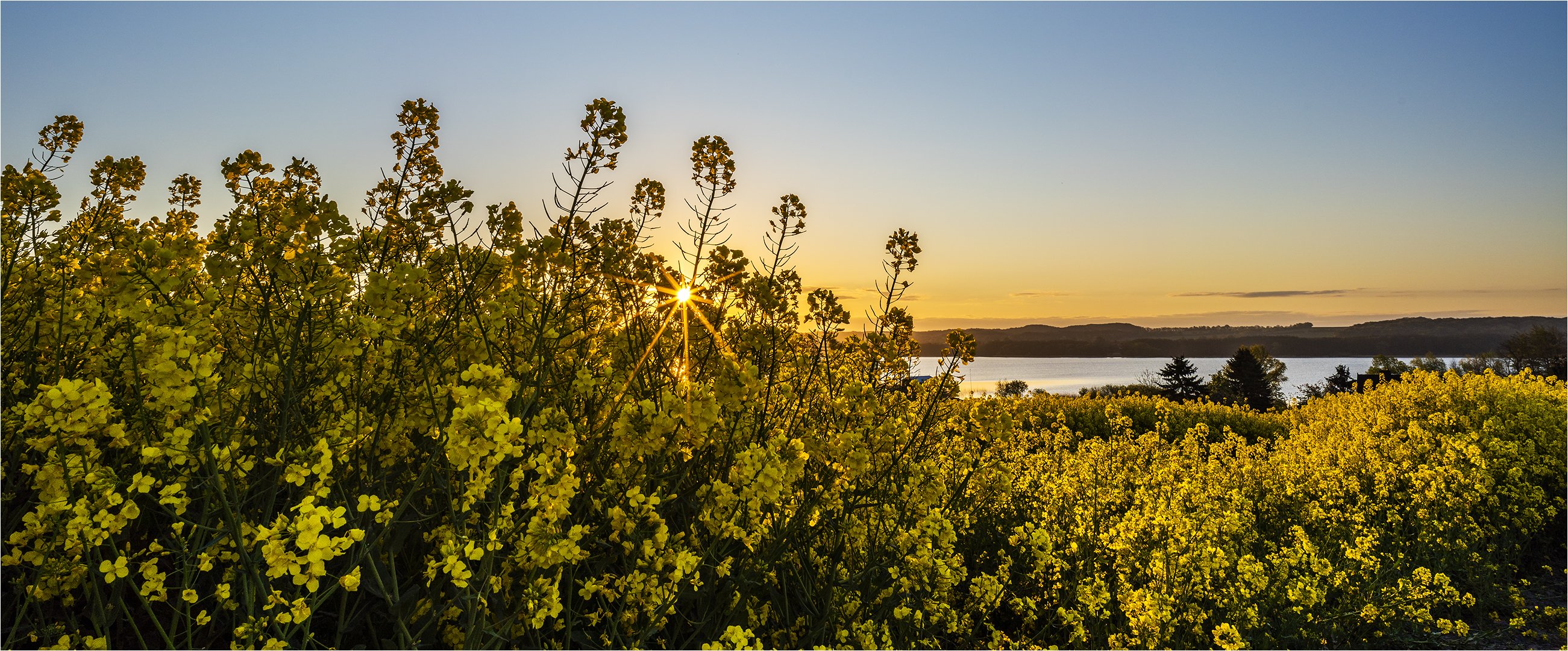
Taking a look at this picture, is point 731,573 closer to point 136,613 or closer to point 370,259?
point 370,259

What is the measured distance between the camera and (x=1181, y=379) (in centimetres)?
3738

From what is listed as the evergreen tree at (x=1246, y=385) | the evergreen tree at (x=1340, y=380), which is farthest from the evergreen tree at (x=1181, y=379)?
the evergreen tree at (x=1340, y=380)

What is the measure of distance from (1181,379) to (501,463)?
132ft

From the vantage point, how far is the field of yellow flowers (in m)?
2.28

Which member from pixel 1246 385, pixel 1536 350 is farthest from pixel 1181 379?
pixel 1536 350

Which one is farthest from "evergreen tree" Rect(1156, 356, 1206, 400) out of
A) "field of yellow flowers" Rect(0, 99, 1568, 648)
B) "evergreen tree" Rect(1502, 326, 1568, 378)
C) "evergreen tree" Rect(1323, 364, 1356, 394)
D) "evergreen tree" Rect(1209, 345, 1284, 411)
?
"field of yellow flowers" Rect(0, 99, 1568, 648)

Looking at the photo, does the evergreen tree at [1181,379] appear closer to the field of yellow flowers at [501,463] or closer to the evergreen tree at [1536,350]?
the evergreen tree at [1536,350]

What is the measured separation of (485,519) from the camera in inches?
117

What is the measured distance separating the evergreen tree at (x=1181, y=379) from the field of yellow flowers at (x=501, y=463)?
33928 millimetres

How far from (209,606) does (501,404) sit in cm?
198

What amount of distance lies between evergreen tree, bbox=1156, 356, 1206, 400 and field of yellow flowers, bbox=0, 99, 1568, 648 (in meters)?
33.9

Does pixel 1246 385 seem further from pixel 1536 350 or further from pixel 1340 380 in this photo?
pixel 1536 350

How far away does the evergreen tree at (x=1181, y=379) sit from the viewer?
121 feet

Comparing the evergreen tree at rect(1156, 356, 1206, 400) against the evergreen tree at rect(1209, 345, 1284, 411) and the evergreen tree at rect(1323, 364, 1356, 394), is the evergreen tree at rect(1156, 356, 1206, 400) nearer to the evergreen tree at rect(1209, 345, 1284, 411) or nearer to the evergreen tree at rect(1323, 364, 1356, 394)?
the evergreen tree at rect(1209, 345, 1284, 411)
